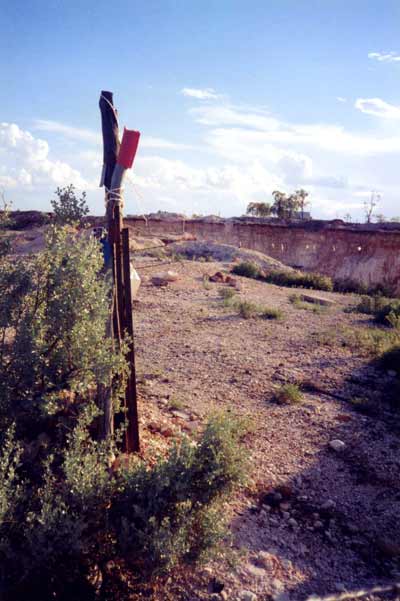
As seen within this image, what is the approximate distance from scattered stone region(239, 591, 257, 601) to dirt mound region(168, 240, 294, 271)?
48.5 ft

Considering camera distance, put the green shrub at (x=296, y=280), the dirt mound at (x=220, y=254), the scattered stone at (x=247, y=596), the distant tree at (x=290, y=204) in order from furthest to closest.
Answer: the distant tree at (x=290, y=204), the dirt mound at (x=220, y=254), the green shrub at (x=296, y=280), the scattered stone at (x=247, y=596)

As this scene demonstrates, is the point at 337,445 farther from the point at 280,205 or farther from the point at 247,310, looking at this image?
the point at 280,205

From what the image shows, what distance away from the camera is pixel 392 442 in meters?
5.05

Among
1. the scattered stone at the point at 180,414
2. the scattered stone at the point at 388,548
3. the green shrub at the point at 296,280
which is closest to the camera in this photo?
the scattered stone at the point at 388,548

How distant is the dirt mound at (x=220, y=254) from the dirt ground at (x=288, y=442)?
28.5ft

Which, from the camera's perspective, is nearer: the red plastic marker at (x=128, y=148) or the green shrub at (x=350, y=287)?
the red plastic marker at (x=128, y=148)

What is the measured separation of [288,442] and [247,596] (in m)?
1.93

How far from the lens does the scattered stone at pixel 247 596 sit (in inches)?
120

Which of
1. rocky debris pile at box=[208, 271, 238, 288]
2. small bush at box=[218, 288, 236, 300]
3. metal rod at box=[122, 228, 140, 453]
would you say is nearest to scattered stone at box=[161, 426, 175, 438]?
metal rod at box=[122, 228, 140, 453]

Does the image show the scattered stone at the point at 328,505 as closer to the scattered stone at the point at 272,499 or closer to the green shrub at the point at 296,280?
the scattered stone at the point at 272,499

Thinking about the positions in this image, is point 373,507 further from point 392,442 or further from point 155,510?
point 155,510

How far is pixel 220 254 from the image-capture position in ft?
→ 60.7

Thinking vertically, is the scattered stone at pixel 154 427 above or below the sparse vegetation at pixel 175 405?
above

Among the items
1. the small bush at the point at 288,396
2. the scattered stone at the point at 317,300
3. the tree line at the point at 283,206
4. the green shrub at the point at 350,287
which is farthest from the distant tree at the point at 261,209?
the small bush at the point at 288,396
